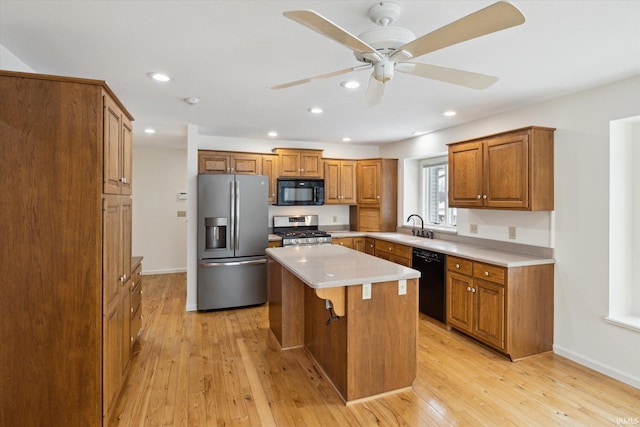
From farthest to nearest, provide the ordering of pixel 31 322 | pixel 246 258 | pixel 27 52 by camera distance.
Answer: pixel 246 258 < pixel 27 52 < pixel 31 322

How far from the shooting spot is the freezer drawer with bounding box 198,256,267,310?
4410 millimetres

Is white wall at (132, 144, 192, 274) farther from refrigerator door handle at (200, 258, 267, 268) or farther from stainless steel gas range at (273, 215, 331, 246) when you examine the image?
refrigerator door handle at (200, 258, 267, 268)

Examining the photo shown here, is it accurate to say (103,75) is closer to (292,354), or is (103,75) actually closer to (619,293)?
(292,354)

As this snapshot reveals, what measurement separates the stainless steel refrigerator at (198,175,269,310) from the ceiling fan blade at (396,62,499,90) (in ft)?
10.2

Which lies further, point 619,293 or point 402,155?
point 402,155

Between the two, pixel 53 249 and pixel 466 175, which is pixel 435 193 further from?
pixel 53 249

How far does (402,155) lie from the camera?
561 cm

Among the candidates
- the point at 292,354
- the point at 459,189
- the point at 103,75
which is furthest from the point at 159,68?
the point at 459,189

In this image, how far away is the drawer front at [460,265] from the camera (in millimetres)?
3455

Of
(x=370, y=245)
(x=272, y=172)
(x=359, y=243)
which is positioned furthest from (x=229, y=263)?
(x=370, y=245)

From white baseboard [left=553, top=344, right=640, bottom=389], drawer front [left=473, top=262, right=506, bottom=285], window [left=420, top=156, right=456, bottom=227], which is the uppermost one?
window [left=420, top=156, right=456, bottom=227]

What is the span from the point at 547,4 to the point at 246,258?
12.9 ft

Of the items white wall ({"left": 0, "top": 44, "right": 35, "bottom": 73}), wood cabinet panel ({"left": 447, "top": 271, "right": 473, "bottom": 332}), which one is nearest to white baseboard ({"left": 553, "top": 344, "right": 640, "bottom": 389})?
wood cabinet panel ({"left": 447, "top": 271, "right": 473, "bottom": 332})

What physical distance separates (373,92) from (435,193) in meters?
3.68
